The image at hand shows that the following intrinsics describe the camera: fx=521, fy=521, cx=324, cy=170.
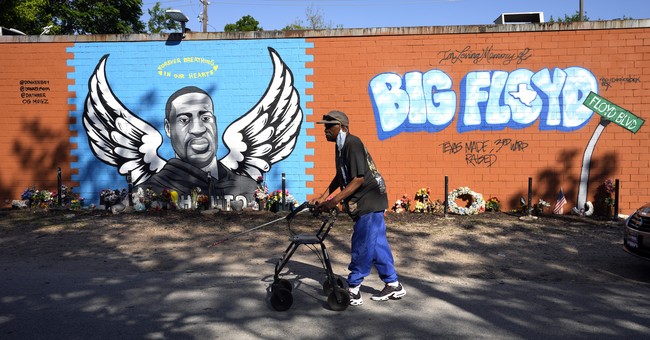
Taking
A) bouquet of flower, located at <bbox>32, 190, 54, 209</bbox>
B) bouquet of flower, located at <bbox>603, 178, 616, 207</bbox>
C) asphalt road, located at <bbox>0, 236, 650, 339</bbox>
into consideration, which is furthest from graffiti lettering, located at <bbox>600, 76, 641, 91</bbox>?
bouquet of flower, located at <bbox>32, 190, 54, 209</bbox>

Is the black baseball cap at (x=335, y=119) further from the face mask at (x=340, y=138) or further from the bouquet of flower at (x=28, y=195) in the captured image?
the bouquet of flower at (x=28, y=195)

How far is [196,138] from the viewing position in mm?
Answer: 11445

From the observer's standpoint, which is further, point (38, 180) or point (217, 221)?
point (38, 180)

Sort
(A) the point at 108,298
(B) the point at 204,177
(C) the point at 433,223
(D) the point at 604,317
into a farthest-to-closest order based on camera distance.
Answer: (B) the point at 204,177
(C) the point at 433,223
(A) the point at 108,298
(D) the point at 604,317

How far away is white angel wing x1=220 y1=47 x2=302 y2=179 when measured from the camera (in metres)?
11.2

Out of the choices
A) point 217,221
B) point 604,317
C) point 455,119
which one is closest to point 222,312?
point 604,317

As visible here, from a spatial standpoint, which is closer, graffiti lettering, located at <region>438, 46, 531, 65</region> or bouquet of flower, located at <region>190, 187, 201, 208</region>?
graffiti lettering, located at <region>438, 46, 531, 65</region>

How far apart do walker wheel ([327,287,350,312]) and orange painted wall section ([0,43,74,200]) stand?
888cm

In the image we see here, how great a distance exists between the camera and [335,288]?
496 cm

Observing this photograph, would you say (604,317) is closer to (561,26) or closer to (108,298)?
(108,298)

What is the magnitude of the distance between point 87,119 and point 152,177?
1.95 meters

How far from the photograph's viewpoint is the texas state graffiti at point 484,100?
1066 centimetres

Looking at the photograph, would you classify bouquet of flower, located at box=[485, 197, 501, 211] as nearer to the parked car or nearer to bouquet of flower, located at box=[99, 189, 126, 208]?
the parked car

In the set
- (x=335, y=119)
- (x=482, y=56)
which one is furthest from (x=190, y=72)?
(x=335, y=119)
